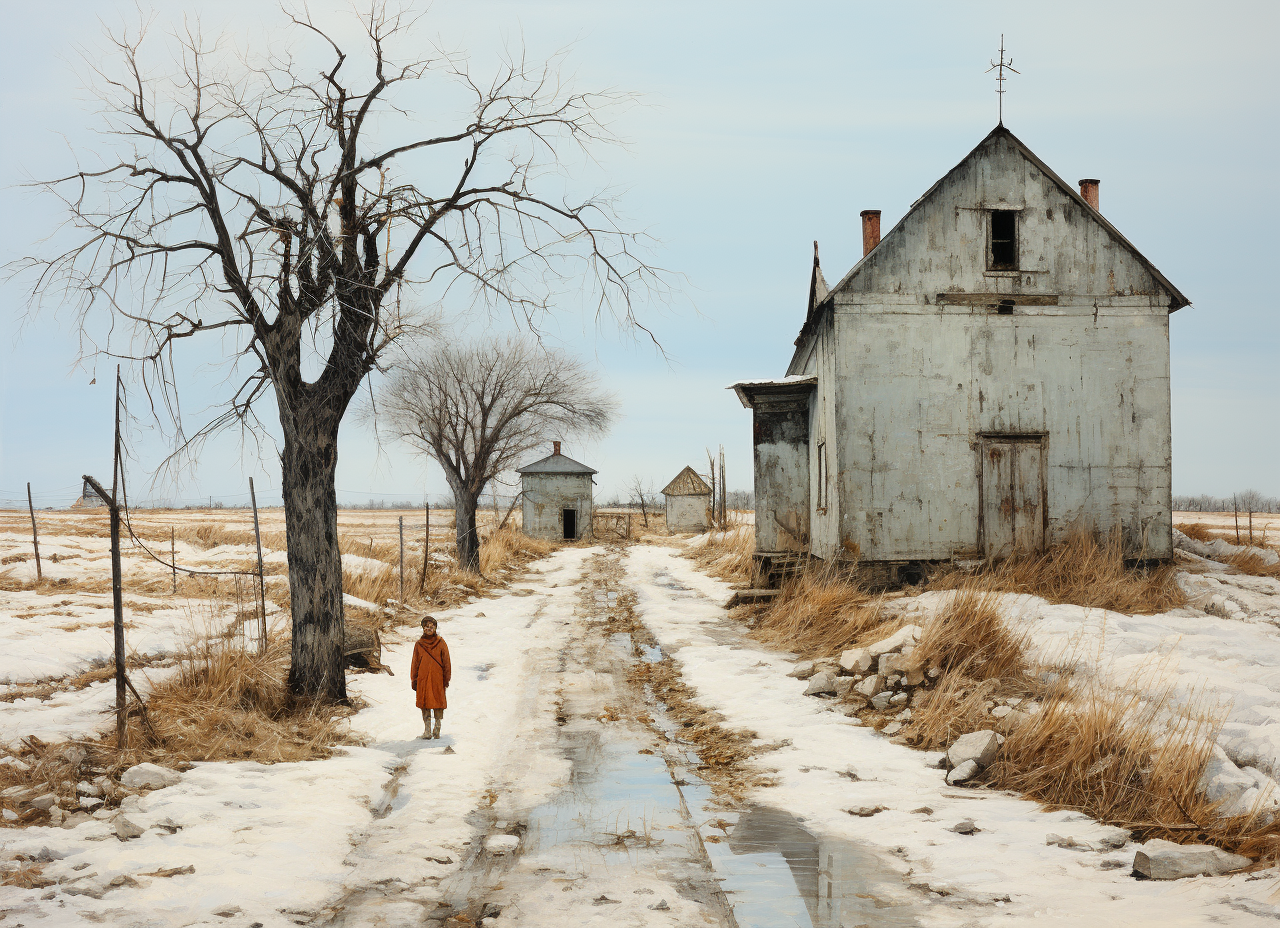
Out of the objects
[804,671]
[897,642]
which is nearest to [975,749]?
[897,642]

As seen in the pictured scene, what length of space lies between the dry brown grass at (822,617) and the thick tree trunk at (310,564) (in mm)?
6097

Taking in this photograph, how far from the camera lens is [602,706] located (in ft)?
29.4

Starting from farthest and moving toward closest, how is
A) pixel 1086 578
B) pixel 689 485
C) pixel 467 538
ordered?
pixel 689 485, pixel 467 538, pixel 1086 578

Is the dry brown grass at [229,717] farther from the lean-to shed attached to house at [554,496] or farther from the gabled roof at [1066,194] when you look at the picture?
the lean-to shed attached to house at [554,496]

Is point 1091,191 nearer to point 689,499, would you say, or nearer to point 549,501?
point 549,501

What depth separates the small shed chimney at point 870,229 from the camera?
1617cm

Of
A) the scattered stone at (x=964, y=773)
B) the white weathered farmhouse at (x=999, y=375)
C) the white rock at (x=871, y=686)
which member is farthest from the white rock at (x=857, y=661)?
the white weathered farmhouse at (x=999, y=375)

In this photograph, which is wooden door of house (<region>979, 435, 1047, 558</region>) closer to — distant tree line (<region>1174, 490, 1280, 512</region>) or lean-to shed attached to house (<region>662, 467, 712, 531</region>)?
lean-to shed attached to house (<region>662, 467, 712, 531</region>)

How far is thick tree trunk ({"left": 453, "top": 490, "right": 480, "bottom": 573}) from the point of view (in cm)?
2122

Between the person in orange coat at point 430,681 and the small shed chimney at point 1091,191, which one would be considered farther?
the small shed chimney at point 1091,191

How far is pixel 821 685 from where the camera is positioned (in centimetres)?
905

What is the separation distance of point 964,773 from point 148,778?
19.4 ft

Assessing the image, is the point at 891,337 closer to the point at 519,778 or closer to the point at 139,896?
the point at 519,778

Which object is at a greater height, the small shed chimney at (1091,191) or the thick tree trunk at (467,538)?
the small shed chimney at (1091,191)
